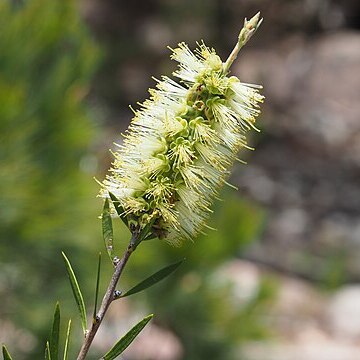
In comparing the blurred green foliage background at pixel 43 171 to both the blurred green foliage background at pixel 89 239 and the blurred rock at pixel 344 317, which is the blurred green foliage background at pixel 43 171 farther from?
the blurred rock at pixel 344 317

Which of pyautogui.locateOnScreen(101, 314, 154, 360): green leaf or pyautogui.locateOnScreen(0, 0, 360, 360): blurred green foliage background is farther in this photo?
pyautogui.locateOnScreen(0, 0, 360, 360): blurred green foliage background

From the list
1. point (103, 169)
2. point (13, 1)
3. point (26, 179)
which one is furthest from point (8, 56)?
point (103, 169)

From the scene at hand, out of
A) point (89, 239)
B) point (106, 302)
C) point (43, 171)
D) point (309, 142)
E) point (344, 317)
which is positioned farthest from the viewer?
point (309, 142)

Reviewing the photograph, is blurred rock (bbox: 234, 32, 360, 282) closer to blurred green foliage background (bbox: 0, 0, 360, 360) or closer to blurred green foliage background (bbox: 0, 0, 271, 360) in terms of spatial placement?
blurred green foliage background (bbox: 0, 0, 360, 360)

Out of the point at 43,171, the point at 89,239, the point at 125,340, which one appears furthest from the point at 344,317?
the point at 125,340

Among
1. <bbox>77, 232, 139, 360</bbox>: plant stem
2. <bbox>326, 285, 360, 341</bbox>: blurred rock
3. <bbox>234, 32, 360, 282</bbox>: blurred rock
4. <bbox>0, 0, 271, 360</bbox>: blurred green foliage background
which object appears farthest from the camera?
<bbox>234, 32, 360, 282</bbox>: blurred rock

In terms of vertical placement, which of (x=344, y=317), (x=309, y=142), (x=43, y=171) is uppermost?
(x=309, y=142)

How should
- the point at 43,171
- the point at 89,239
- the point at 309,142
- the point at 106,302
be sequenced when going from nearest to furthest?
the point at 106,302
the point at 43,171
the point at 89,239
the point at 309,142

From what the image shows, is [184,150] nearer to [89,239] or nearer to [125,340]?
[125,340]

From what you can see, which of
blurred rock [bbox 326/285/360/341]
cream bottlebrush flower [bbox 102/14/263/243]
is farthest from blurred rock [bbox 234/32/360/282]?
cream bottlebrush flower [bbox 102/14/263/243]
